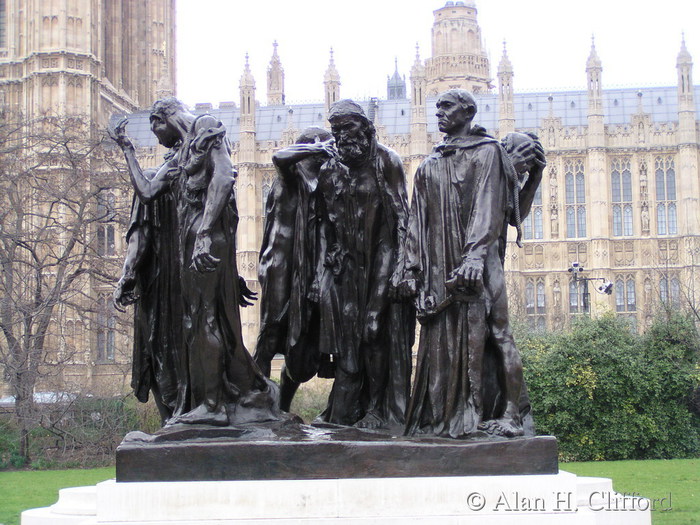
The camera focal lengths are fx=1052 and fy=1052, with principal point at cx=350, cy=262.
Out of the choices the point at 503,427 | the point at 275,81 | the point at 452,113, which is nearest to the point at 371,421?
the point at 503,427

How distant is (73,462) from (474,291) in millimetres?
15588

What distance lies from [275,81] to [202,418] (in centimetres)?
4779

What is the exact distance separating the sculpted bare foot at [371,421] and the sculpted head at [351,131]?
1676 mm

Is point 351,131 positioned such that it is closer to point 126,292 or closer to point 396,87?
point 126,292

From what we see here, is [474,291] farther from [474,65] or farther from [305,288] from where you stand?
[474,65]

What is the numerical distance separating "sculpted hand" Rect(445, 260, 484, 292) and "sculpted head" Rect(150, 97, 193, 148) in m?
2.07

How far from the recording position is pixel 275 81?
52.8 metres

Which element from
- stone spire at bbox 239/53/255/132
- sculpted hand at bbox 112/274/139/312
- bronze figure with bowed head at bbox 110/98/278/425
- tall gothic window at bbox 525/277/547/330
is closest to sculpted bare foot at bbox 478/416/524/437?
bronze figure with bowed head at bbox 110/98/278/425

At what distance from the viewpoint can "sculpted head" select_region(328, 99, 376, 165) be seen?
689 cm

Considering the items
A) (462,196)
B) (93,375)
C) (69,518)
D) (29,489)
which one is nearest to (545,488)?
(462,196)

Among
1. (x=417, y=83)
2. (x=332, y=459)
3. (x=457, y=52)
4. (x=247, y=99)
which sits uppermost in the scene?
(x=457, y=52)

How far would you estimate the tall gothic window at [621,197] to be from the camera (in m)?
45.1

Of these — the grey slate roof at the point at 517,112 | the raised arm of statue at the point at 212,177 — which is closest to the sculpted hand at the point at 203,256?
the raised arm of statue at the point at 212,177

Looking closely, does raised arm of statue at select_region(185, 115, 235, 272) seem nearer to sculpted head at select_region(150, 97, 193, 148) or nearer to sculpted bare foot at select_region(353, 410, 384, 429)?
sculpted head at select_region(150, 97, 193, 148)
